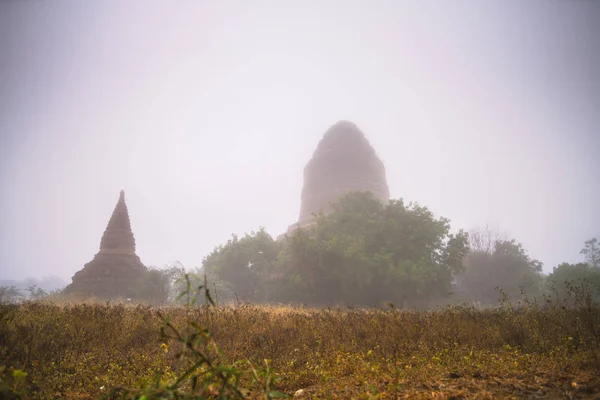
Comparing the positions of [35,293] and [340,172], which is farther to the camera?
[340,172]

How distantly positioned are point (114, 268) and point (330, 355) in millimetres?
24829

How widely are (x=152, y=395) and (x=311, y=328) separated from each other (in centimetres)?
693

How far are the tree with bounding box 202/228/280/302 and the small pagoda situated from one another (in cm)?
651

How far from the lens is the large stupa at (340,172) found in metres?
47.1

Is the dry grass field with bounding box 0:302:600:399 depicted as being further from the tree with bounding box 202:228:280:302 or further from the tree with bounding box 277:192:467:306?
the tree with bounding box 202:228:280:302

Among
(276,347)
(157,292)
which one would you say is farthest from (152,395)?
(157,292)

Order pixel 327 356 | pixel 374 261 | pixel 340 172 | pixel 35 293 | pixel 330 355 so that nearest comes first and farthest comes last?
pixel 327 356, pixel 330 355, pixel 374 261, pixel 35 293, pixel 340 172

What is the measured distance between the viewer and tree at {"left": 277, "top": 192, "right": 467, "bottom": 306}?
69.5 feet

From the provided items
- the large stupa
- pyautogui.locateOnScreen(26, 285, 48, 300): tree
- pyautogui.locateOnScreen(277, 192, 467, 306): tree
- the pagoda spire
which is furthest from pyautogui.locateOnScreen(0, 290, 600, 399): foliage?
the large stupa

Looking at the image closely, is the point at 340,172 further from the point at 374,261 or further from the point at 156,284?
the point at 156,284

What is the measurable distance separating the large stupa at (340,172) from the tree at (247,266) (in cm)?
1684

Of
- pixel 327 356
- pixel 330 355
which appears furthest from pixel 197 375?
pixel 330 355

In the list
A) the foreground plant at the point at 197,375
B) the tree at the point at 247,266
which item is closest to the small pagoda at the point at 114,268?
the tree at the point at 247,266

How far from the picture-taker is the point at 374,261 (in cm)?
2158
